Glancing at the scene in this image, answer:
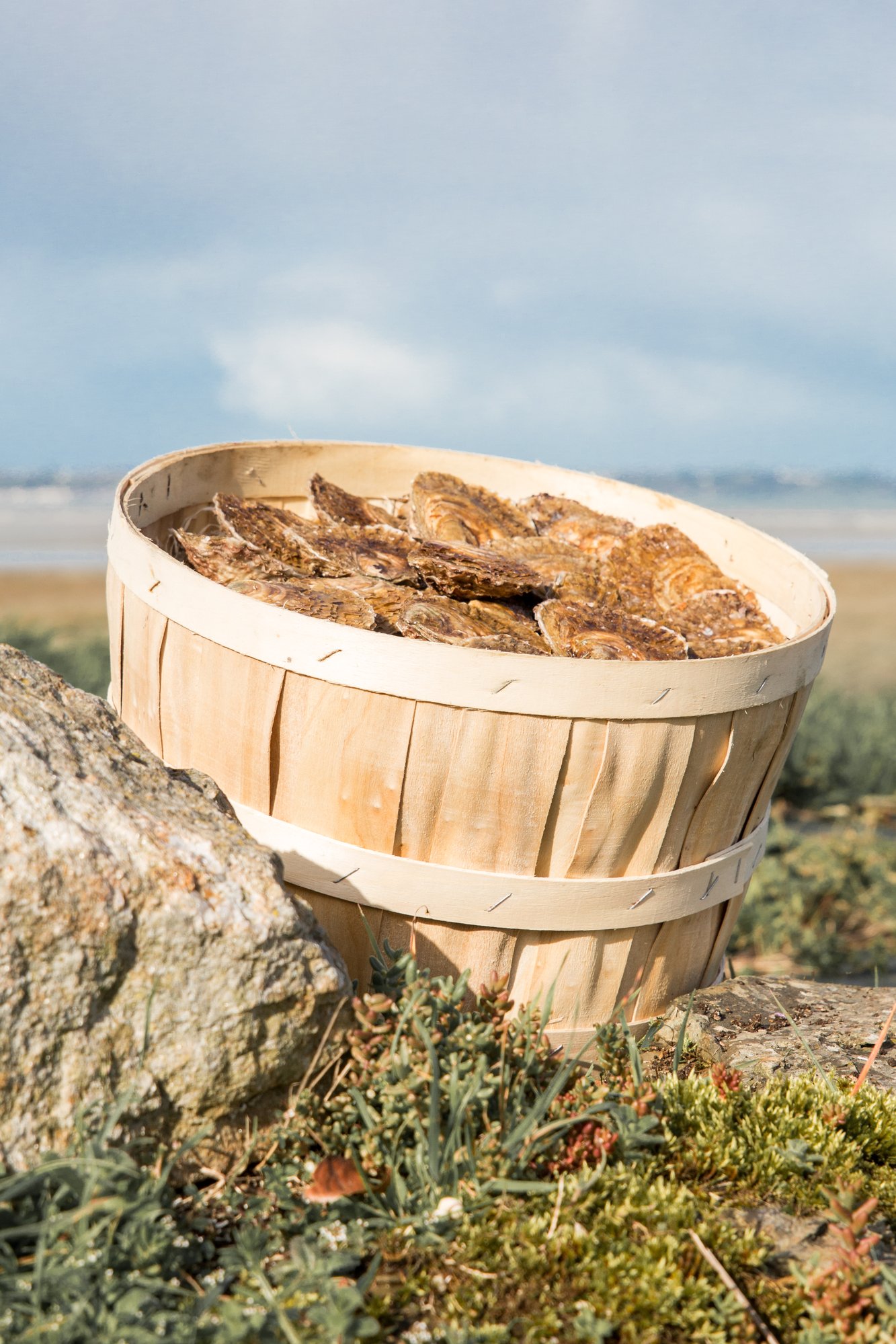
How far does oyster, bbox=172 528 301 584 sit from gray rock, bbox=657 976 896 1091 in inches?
82.9

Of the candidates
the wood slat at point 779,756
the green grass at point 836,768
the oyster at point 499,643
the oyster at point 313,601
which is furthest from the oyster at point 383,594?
the green grass at point 836,768

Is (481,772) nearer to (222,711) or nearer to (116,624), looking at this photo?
(222,711)

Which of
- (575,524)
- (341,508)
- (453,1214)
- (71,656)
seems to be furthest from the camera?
(71,656)

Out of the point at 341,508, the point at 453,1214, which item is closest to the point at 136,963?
the point at 453,1214

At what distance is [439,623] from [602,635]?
0.58m

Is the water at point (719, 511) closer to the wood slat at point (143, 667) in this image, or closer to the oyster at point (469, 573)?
the oyster at point (469, 573)

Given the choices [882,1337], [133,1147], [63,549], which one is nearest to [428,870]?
[133,1147]

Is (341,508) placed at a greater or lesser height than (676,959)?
greater

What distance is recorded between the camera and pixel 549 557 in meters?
4.26

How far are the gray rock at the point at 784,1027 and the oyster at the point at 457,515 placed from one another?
6.71 feet

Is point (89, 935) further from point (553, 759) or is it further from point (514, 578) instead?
point (514, 578)

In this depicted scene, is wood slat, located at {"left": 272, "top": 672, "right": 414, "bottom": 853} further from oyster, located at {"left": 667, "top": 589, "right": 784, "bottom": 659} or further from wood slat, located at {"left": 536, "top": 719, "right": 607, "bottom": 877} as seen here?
oyster, located at {"left": 667, "top": 589, "right": 784, "bottom": 659}

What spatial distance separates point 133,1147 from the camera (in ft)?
7.30

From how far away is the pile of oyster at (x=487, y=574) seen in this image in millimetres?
3389
